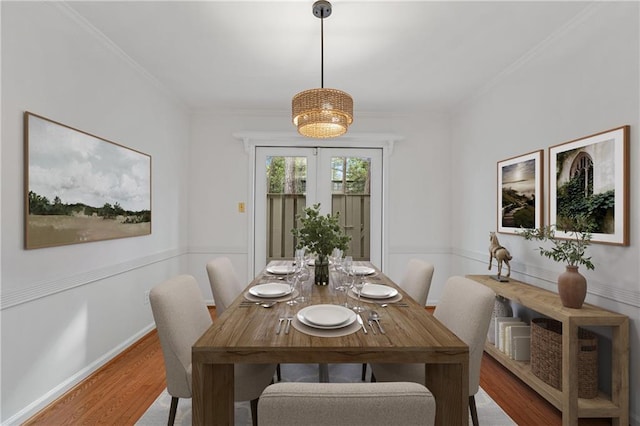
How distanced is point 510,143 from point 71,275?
11.9ft

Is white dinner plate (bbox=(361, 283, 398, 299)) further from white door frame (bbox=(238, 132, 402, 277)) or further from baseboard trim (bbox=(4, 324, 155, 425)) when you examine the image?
white door frame (bbox=(238, 132, 402, 277))

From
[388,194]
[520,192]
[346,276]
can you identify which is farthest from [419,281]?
[388,194]

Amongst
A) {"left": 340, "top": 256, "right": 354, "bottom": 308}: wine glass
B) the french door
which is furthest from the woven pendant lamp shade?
the french door

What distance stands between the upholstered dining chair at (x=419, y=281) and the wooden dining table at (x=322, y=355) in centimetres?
86

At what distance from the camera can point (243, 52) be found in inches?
99.9

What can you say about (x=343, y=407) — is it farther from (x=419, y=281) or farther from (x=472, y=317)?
(x=419, y=281)

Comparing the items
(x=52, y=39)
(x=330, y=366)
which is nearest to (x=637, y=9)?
(x=330, y=366)

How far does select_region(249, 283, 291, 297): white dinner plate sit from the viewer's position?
1.73 metres

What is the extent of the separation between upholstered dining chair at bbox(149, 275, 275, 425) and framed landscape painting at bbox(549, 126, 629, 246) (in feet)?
6.87

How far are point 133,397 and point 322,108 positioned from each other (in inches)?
89.2

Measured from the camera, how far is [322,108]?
2.01 meters

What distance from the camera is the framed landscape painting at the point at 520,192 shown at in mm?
2463

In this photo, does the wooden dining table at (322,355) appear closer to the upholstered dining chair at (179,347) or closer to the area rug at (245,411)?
the upholstered dining chair at (179,347)

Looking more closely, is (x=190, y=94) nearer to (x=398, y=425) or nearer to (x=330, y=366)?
(x=330, y=366)
